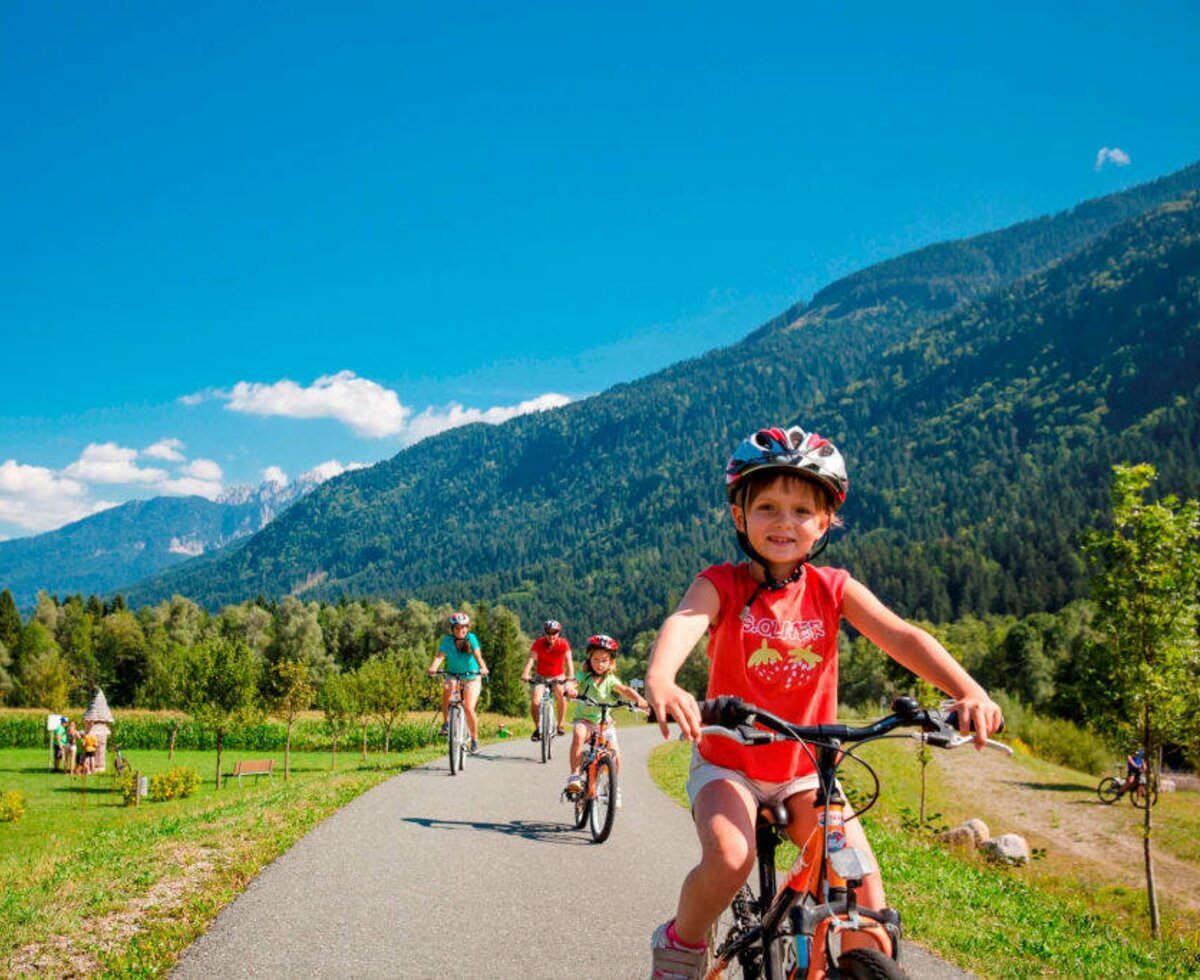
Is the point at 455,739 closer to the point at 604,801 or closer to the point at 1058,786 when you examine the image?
the point at 604,801

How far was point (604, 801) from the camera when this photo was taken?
10023 mm

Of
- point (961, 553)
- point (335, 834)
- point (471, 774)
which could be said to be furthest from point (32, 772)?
point (961, 553)

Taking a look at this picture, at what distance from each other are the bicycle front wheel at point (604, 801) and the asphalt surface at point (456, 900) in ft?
0.60

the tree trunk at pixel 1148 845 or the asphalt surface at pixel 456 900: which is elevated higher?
the asphalt surface at pixel 456 900

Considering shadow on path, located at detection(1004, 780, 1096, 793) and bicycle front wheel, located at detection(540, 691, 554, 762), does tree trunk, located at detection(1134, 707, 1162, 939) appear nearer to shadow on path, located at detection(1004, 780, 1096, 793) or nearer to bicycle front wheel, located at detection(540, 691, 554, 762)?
bicycle front wheel, located at detection(540, 691, 554, 762)

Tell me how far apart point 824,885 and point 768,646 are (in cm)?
108

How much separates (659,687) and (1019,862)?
69.2 feet

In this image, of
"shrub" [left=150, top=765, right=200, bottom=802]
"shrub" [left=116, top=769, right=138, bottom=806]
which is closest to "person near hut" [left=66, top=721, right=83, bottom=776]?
"shrub" [left=116, top=769, right=138, bottom=806]

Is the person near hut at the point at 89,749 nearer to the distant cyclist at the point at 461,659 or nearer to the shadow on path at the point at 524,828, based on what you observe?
the distant cyclist at the point at 461,659

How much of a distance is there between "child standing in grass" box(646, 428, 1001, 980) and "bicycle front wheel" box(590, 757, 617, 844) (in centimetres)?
606

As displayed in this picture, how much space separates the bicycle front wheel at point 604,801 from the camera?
9.85m

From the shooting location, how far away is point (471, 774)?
15164mm

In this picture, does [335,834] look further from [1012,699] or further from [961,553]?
[961,553]

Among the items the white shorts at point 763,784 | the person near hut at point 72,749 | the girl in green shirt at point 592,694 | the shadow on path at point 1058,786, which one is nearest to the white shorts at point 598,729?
the girl in green shirt at point 592,694
